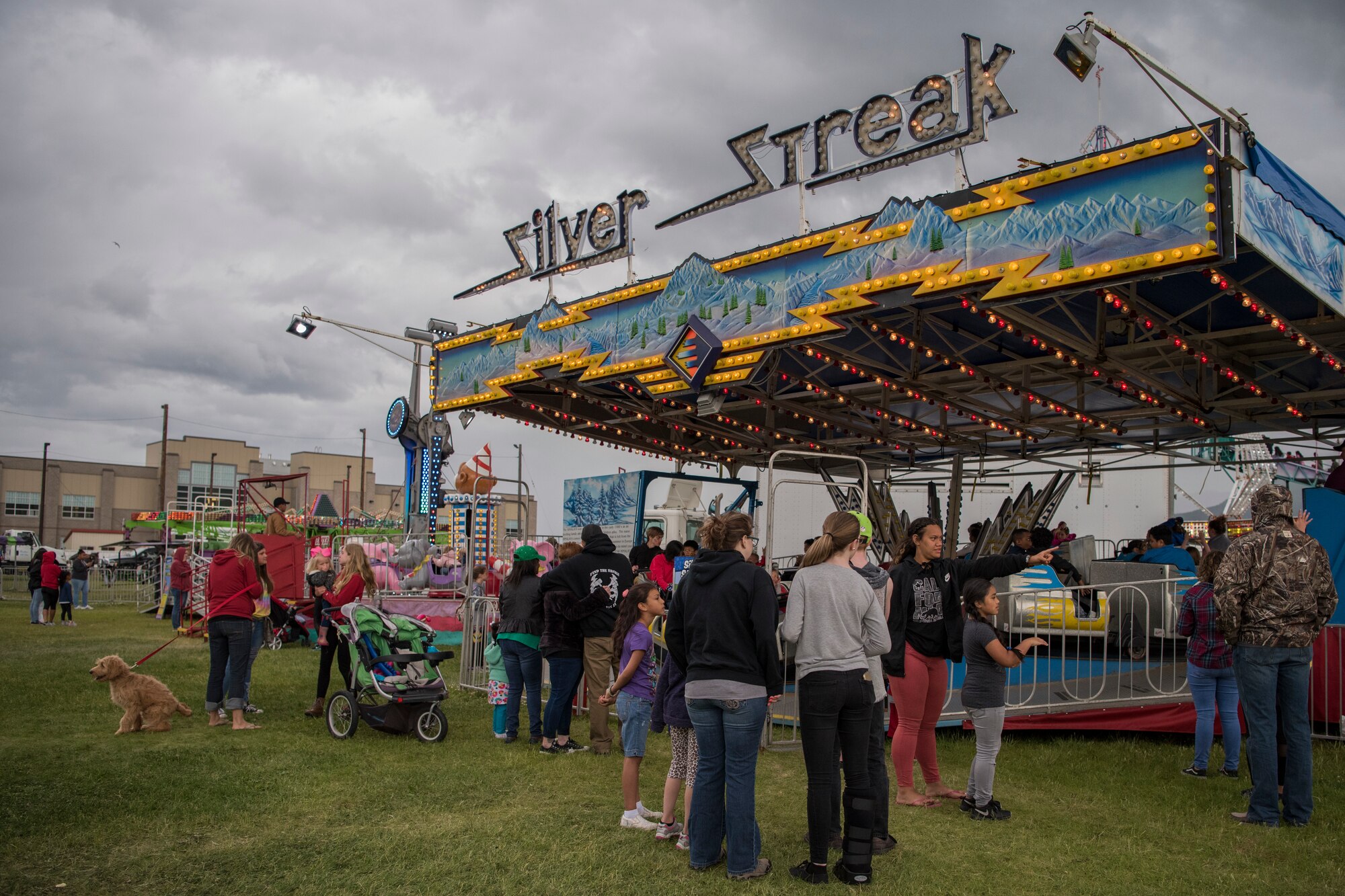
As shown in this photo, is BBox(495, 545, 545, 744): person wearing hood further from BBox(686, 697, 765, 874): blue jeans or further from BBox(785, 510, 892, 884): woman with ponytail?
BBox(785, 510, 892, 884): woman with ponytail

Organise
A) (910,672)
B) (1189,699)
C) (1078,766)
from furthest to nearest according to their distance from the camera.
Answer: (1189,699) → (1078,766) → (910,672)

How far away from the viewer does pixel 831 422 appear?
1728cm

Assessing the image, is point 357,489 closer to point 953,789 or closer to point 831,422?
point 831,422

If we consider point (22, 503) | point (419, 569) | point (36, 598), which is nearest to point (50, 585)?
point (36, 598)

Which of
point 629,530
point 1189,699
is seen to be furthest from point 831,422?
point 1189,699

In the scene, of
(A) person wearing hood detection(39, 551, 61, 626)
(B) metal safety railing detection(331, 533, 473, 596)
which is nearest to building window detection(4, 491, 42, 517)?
(A) person wearing hood detection(39, 551, 61, 626)

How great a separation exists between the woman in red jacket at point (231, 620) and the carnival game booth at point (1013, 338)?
511 cm

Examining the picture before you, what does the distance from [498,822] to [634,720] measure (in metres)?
0.99

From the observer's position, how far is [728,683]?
436 cm

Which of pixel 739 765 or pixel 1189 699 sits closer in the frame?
pixel 739 765

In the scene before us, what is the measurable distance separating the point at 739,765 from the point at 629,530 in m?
13.9

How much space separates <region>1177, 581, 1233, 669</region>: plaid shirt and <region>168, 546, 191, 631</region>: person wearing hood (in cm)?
1718

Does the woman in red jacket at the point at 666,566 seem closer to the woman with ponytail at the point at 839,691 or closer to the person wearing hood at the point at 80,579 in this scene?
the woman with ponytail at the point at 839,691

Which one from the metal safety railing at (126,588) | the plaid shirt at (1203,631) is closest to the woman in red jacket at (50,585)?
the metal safety railing at (126,588)
